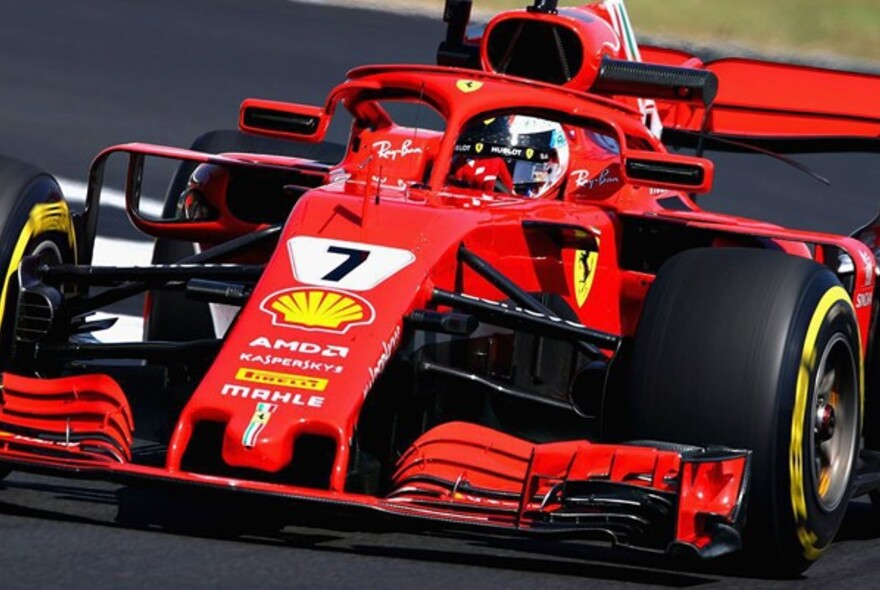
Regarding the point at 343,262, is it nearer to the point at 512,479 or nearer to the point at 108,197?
the point at 512,479

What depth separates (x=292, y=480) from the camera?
5.55 meters

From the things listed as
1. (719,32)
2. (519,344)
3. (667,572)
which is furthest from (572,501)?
(719,32)

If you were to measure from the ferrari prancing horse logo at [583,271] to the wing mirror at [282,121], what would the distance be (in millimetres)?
1166

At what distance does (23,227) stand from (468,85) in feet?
5.28

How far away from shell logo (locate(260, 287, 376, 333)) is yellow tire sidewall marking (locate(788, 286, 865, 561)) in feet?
3.93

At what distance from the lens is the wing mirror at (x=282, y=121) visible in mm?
7191

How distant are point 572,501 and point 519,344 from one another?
4.20 feet

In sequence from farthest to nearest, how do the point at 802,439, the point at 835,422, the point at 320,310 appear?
the point at 835,422
the point at 320,310
the point at 802,439

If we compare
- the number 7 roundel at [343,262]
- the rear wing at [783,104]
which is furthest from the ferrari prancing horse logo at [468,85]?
the rear wing at [783,104]

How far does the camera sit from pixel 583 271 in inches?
260

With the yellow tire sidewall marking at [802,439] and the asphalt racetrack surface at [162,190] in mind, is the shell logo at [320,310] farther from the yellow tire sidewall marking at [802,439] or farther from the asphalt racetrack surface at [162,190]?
the yellow tire sidewall marking at [802,439]

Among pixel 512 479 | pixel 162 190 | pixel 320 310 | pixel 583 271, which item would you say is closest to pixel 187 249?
pixel 583 271

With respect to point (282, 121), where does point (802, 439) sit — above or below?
below

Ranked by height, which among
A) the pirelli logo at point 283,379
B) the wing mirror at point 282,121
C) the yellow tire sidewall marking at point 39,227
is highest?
the wing mirror at point 282,121
